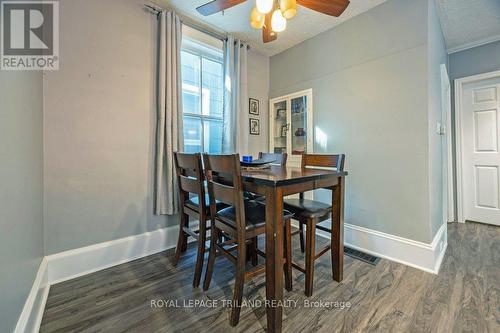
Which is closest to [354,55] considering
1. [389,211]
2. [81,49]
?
[389,211]

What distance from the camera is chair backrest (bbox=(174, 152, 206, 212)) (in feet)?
5.14

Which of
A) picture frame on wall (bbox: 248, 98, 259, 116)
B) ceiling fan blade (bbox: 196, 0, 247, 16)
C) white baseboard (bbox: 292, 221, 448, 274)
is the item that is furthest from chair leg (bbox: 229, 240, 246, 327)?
picture frame on wall (bbox: 248, 98, 259, 116)

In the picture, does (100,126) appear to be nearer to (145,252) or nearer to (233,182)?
(145,252)

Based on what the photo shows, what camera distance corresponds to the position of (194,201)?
76.8 inches

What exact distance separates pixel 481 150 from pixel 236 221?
148 inches

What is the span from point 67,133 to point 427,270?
10.5ft

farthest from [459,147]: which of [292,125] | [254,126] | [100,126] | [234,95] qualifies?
[100,126]

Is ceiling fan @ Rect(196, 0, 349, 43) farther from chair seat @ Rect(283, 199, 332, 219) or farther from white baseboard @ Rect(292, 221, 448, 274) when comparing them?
white baseboard @ Rect(292, 221, 448, 274)

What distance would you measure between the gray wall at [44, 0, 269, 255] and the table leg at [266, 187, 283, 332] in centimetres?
150

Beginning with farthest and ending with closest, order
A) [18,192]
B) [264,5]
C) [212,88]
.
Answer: [212,88]
[264,5]
[18,192]

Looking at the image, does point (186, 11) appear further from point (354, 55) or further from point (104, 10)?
point (354, 55)

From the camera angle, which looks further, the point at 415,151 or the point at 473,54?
the point at 473,54

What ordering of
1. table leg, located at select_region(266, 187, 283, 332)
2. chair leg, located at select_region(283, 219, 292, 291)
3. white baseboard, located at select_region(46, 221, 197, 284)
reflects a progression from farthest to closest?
white baseboard, located at select_region(46, 221, 197, 284) < chair leg, located at select_region(283, 219, 292, 291) < table leg, located at select_region(266, 187, 283, 332)

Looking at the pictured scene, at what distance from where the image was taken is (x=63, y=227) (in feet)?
5.63
